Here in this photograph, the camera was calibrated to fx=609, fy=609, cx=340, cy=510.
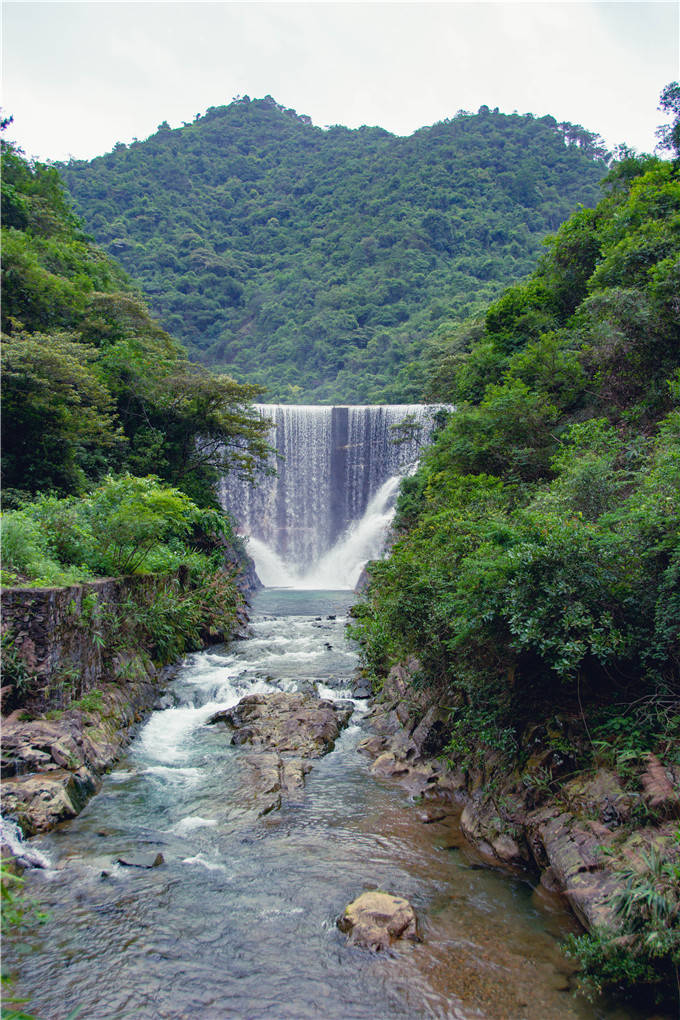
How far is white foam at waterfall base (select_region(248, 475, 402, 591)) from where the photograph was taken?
23.7 m

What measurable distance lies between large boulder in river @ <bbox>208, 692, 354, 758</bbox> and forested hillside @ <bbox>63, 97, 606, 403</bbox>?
31.6m

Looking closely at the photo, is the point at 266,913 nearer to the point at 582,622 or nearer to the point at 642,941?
the point at 642,941

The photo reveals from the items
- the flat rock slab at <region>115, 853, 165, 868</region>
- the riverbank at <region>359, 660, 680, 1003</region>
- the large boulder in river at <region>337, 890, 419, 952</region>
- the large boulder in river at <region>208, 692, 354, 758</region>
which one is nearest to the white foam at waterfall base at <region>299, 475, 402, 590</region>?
the large boulder in river at <region>208, 692, 354, 758</region>

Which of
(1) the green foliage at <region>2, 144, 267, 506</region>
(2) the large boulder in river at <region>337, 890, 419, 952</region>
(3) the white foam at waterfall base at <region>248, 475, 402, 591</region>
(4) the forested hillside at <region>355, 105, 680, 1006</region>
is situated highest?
(1) the green foliage at <region>2, 144, 267, 506</region>

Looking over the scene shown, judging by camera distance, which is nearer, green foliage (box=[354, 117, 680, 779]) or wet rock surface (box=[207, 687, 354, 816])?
green foliage (box=[354, 117, 680, 779])

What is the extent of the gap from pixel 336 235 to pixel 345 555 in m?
47.9

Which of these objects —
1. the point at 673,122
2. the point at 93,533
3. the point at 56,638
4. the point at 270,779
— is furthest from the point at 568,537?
the point at 673,122

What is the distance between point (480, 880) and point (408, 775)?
2009mm

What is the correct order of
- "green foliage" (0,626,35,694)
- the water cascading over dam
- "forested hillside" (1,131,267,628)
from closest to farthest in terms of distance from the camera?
1. "green foliage" (0,626,35,694)
2. "forested hillside" (1,131,267,628)
3. the water cascading over dam

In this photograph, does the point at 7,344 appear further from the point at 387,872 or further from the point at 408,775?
the point at 387,872

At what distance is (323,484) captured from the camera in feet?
88.5

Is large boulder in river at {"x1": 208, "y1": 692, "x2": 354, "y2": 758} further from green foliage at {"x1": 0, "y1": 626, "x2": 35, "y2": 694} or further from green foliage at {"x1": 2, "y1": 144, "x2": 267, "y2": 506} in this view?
green foliage at {"x1": 2, "y1": 144, "x2": 267, "y2": 506}

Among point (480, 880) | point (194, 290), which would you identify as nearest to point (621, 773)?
point (480, 880)

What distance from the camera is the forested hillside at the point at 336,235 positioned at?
51.5 meters
